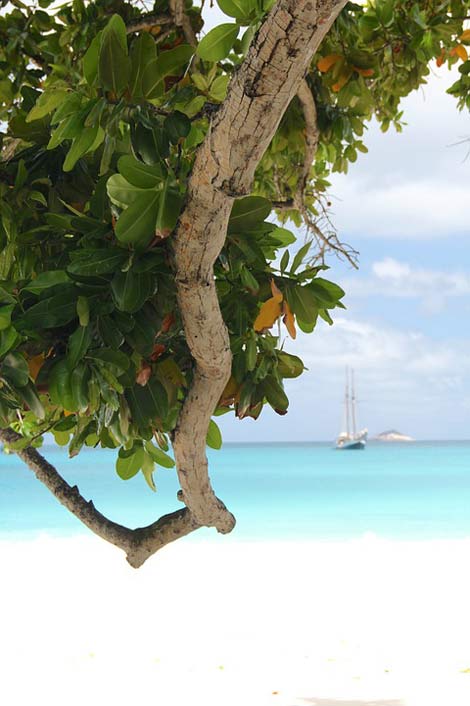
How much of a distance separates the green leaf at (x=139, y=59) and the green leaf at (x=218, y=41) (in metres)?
0.06

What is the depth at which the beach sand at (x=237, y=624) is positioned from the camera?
13.9ft

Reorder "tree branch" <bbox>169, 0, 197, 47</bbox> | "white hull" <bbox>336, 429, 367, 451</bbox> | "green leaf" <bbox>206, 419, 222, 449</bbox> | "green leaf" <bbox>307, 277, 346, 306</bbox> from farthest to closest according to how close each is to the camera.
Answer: "white hull" <bbox>336, 429, 367, 451</bbox> → "tree branch" <bbox>169, 0, 197, 47</bbox> → "green leaf" <bbox>206, 419, 222, 449</bbox> → "green leaf" <bbox>307, 277, 346, 306</bbox>

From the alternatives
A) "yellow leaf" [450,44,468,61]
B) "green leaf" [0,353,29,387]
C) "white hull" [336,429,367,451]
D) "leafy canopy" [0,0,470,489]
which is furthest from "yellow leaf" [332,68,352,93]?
"white hull" [336,429,367,451]

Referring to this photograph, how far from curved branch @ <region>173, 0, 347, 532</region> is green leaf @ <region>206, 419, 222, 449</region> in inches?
7.1

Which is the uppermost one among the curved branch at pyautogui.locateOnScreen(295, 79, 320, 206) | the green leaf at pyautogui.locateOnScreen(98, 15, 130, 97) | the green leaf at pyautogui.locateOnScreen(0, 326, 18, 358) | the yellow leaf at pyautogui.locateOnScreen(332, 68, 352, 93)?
the yellow leaf at pyautogui.locateOnScreen(332, 68, 352, 93)

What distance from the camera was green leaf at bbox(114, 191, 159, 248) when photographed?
1.03m

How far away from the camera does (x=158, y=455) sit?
1.62 m

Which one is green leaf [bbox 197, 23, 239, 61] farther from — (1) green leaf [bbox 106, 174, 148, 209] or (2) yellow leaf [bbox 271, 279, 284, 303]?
(2) yellow leaf [bbox 271, 279, 284, 303]

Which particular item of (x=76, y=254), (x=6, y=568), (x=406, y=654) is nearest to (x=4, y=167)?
(x=76, y=254)

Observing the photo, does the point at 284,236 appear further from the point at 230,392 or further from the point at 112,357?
the point at 112,357

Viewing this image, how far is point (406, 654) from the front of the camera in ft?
17.5

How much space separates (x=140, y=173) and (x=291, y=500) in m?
15.0

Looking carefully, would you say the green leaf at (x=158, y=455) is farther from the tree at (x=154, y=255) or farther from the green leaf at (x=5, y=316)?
the green leaf at (x=5, y=316)

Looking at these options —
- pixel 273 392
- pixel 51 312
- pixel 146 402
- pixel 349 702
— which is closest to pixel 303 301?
pixel 273 392
